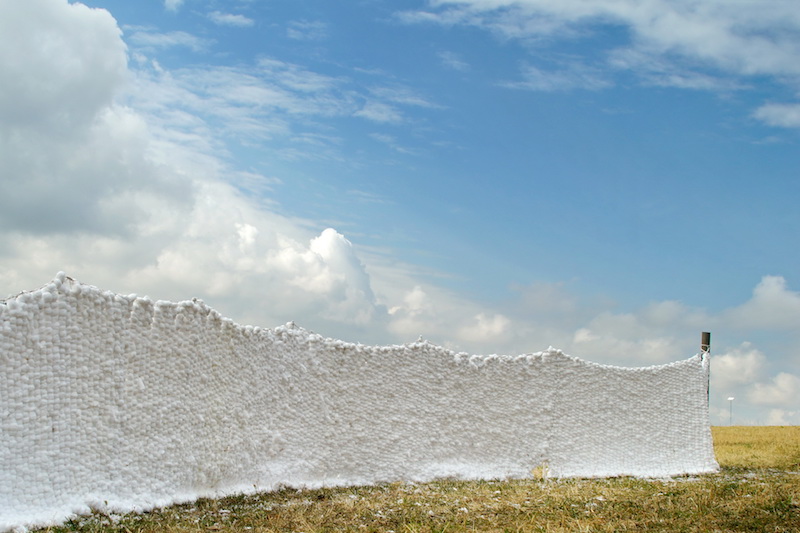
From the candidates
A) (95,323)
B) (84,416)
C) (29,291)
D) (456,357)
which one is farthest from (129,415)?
(456,357)

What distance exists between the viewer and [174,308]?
6793mm

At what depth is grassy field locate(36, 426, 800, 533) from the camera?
18.5 feet

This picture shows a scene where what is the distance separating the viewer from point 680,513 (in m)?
6.04

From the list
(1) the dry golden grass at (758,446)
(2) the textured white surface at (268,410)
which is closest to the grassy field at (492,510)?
(2) the textured white surface at (268,410)

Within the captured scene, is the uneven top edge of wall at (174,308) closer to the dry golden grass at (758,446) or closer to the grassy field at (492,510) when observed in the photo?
the grassy field at (492,510)

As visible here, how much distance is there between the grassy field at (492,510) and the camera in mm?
5629

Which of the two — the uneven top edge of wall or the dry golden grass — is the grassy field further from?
the dry golden grass

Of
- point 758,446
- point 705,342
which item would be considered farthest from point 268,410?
point 758,446

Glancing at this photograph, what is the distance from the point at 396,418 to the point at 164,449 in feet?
8.98

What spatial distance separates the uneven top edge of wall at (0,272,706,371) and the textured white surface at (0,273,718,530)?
15 mm

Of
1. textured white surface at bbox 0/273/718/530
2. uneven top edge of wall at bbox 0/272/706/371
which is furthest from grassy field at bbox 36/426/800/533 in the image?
uneven top edge of wall at bbox 0/272/706/371

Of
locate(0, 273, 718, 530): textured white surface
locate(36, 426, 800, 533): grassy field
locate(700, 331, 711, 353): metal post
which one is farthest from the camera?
locate(700, 331, 711, 353): metal post

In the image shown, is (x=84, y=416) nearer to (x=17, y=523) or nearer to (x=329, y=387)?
(x=17, y=523)

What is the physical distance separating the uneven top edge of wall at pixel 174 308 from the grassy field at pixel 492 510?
5.17 feet
